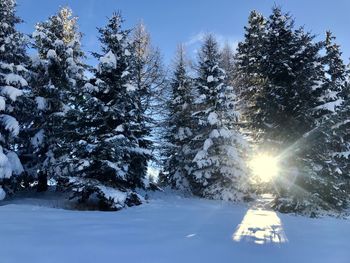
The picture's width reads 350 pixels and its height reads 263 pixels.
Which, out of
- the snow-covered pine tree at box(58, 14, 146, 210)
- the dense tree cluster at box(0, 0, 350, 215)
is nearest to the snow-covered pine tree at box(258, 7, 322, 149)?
the dense tree cluster at box(0, 0, 350, 215)

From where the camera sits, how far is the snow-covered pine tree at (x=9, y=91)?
53.4 ft

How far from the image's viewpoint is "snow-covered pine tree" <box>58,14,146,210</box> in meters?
14.7

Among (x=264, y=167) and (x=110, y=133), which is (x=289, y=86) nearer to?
(x=264, y=167)

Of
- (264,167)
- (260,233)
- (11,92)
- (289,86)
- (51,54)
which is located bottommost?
(260,233)

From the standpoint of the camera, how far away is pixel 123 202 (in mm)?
14438

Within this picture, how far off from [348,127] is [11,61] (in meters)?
19.2

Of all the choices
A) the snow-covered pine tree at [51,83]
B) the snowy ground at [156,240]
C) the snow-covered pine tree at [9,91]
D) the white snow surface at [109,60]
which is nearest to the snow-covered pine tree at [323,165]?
the snowy ground at [156,240]

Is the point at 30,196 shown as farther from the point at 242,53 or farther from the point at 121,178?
the point at 242,53

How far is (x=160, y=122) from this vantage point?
82.3ft

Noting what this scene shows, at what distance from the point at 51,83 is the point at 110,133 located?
24.8ft

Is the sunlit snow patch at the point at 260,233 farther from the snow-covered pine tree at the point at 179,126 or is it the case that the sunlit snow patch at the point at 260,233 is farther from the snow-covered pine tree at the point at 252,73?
the snow-covered pine tree at the point at 179,126

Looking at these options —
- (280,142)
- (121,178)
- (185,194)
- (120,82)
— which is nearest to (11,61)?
(120,82)

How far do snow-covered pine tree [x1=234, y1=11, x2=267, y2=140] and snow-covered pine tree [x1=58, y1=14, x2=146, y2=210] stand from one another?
7.04 m

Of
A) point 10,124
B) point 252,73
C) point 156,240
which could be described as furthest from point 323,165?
point 10,124
